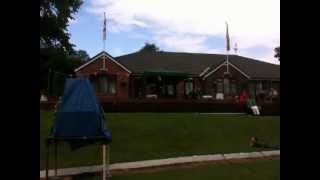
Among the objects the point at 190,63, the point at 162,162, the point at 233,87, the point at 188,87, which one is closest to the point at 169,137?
the point at 162,162

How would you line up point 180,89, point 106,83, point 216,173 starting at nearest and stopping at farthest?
point 216,173 < point 106,83 < point 180,89

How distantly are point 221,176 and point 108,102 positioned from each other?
20.7 meters

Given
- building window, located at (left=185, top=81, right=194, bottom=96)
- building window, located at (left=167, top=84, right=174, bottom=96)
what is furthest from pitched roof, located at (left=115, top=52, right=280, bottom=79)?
building window, located at (left=167, top=84, right=174, bottom=96)

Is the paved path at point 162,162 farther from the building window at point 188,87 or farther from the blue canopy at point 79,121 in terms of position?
the building window at point 188,87

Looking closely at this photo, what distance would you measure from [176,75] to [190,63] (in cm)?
881

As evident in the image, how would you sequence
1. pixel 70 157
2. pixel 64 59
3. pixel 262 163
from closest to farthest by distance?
pixel 262 163 → pixel 70 157 → pixel 64 59

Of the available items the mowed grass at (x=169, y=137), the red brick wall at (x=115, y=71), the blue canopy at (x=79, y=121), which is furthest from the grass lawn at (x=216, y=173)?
the red brick wall at (x=115, y=71)

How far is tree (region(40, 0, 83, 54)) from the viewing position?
45500 mm

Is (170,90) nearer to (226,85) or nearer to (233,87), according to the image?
(226,85)

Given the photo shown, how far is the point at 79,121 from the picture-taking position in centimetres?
1249
